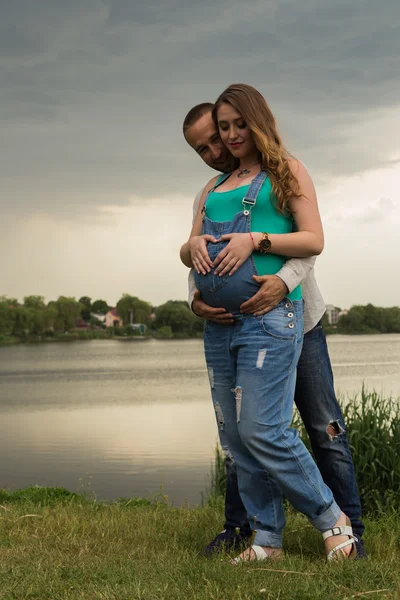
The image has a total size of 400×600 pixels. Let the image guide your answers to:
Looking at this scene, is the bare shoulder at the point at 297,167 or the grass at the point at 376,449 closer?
the bare shoulder at the point at 297,167

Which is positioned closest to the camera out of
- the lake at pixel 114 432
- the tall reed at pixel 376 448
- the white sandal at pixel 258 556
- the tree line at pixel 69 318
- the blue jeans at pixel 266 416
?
the blue jeans at pixel 266 416

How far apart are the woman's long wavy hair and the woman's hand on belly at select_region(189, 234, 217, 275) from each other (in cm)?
34

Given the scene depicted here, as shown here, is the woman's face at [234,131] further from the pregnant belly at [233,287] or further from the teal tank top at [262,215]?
the pregnant belly at [233,287]

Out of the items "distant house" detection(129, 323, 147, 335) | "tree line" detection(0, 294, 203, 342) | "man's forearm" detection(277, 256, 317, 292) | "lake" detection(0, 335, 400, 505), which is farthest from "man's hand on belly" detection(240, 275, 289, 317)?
"distant house" detection(129, 323, 147, 335)

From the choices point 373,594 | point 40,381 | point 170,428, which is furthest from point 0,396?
point 373,594

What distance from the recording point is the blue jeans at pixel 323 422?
365cm

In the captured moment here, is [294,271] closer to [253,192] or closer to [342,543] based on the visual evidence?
[253,192]

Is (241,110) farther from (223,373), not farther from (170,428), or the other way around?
(170,428)

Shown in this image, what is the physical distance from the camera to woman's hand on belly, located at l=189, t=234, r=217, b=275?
11.0 feet

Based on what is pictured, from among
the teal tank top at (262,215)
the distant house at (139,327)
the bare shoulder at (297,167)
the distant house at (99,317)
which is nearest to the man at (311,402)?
the teal tank top at (262,215)

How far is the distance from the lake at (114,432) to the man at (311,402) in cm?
371

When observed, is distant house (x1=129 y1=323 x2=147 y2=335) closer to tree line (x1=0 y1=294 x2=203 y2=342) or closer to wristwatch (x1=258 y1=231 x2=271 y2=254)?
tree line (x1=0 y1=294 x2=203 y2=342)

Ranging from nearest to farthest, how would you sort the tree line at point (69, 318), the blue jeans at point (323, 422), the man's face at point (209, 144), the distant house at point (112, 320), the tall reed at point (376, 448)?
the man's face at point (209, 144)
the blue jeans at point (323, 422)
the tall reed at point (376, 448)
the tree line at point (69, 318)
the distant house at point (112, 320)

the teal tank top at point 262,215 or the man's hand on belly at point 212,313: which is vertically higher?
the teal tank top at point 262,215
